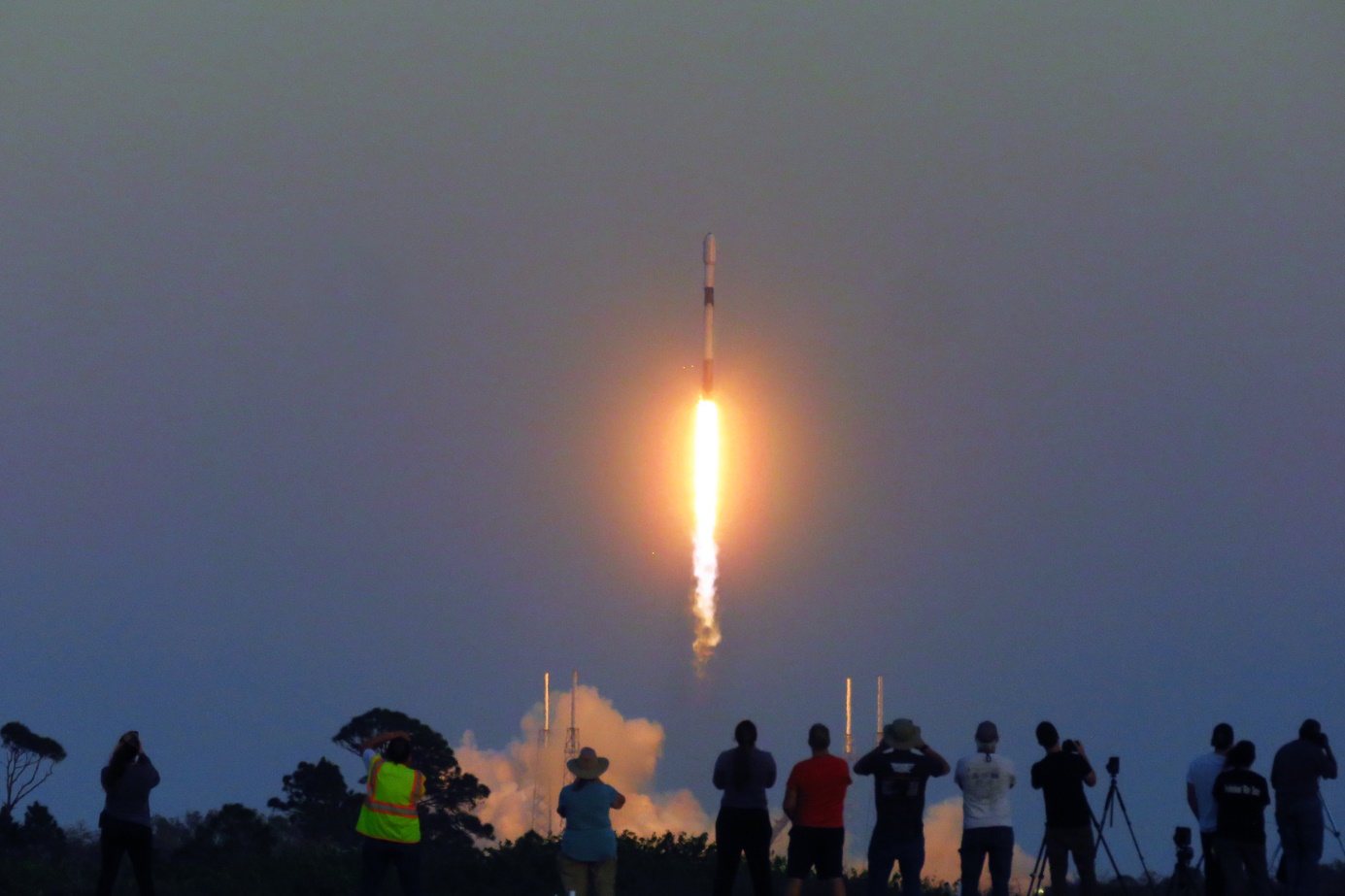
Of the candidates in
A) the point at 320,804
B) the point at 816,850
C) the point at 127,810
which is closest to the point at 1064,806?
the point at 816,850

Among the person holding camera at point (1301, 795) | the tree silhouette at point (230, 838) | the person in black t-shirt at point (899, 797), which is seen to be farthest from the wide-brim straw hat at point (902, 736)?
the tree silhouette at point (230, 838)

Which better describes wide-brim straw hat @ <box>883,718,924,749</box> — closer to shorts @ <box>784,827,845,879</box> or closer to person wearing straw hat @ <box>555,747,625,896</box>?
shorts @ <box>784,827,845,879</box>

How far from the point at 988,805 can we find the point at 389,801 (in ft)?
24.9

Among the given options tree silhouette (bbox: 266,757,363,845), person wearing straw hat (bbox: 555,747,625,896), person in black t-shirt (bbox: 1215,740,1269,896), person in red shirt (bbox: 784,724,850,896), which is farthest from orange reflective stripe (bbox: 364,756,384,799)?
tree silhouette (bbox: 266,757,363,845)

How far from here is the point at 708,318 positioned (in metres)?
67.8

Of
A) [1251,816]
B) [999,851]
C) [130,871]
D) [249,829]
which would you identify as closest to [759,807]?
[999,851]

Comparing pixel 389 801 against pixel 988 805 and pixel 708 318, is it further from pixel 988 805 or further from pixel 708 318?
pixel 708 318

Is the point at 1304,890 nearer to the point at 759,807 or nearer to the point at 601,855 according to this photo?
the point at 759,807

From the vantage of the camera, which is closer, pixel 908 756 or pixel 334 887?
pixel 908 756

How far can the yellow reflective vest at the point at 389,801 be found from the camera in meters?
21.8

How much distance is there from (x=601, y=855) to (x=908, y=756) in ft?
13.1

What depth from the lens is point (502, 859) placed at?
1293 inches

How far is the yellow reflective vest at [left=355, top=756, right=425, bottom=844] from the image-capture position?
2184 centimetres

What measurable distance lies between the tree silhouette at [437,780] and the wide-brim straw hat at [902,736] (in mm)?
45493
